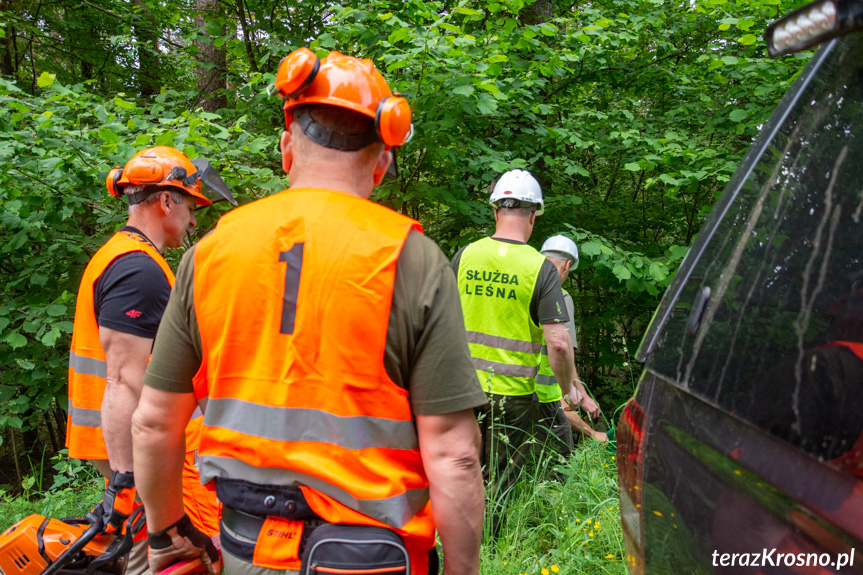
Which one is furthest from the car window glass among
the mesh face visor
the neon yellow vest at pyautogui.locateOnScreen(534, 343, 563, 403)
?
the neon yellow vest at pyautogui.locateOnScreen(534, 343, 563, 403)

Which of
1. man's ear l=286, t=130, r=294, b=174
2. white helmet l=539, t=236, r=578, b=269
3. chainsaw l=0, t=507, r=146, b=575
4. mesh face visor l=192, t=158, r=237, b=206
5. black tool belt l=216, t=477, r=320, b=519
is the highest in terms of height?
man's ear l=286, t=130, r=294, b=174

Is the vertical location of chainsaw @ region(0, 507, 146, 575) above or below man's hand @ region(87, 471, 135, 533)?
below

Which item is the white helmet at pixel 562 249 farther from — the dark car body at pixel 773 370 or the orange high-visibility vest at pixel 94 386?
the dark car body at pixel 773 370

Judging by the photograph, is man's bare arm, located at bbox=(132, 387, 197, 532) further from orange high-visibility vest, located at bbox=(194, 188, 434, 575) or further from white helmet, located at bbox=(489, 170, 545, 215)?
white helmet, located at bbox=(489, 170, 545, 215)

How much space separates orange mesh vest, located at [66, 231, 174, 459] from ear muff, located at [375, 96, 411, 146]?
5.61ft

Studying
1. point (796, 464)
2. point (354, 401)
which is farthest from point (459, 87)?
point (796, 464)

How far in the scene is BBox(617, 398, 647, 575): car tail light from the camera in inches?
49.2

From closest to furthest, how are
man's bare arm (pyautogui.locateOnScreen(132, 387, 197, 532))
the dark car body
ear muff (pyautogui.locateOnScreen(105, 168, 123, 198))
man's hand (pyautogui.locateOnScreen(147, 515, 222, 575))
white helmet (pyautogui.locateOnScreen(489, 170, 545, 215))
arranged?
the dark car body < man's bare arm (pyautogui.locateOnScreen(132, 387, 197, 532)) < man's hand (pyautogui.locateOnScreen(147, 515, 222, 575)) < ear muff (pyautogui.locateOnScreen(105, 168, 123, 198)) < white helmet (pyautogui.locateOnScreen(489, 170, 545, 215))

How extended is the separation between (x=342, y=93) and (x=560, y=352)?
2.64m

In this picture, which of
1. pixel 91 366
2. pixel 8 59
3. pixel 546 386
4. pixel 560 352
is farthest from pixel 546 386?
pixel 8 59

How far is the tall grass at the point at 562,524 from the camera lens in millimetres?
2703

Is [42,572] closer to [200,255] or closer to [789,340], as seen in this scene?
[200,255]

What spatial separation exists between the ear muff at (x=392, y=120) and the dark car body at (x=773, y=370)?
0.72 metres

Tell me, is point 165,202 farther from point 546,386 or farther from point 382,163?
point 546,386
